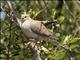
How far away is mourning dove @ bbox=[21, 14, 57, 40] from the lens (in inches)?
174

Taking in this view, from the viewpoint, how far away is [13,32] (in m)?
4.49

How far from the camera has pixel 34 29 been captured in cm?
466

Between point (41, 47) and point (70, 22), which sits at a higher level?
point (41, 47)

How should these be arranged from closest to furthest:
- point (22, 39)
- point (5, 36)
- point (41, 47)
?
1. point (41, 47)
2. point (22, 39)
3. point (5, 36)

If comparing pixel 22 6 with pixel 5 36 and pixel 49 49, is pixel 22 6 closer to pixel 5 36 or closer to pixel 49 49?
pixel 5 36

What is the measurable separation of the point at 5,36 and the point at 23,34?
34cm

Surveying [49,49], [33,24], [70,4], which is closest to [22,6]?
[33,24]

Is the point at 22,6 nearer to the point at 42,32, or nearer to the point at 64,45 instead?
the point at 42,32

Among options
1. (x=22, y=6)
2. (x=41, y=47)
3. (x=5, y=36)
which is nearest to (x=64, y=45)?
(x=41, y=47)

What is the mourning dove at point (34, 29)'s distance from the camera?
4410mm

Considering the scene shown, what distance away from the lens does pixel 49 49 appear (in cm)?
405

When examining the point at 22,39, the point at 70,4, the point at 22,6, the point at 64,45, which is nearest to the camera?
the point at 64,45

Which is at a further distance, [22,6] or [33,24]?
[22,6]

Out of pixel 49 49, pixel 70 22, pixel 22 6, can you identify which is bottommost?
pixel 70 22
